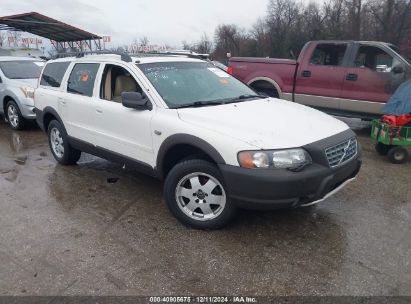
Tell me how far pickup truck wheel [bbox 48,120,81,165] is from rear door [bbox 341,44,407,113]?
5.54 metres

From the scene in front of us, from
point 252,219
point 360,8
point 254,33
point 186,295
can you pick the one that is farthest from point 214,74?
point 254,33

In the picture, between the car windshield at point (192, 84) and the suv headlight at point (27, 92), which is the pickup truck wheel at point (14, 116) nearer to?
the suv headlight at point (27, 92)

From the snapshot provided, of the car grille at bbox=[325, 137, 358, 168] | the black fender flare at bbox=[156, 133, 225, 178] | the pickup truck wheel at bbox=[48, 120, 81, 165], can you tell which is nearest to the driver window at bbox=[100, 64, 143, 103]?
the black fender flare at bbox=[156, 133, 225, 178]

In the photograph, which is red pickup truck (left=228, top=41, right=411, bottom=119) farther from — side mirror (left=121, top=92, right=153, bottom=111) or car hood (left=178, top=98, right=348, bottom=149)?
side mirror (left=121, top=92, right=153, bottom=111)

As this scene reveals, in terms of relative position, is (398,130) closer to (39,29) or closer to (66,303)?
(66,303)

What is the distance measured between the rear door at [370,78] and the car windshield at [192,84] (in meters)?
3.87

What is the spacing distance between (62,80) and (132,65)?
1.72m

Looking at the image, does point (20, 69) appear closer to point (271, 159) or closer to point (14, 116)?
point (14, 116)

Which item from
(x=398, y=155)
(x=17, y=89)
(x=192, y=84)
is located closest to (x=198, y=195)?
(x=192, y=84)

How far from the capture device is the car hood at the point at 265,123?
3270 mm

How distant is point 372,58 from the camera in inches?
303

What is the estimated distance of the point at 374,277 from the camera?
2969 mm

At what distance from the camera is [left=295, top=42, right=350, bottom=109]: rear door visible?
313 inches

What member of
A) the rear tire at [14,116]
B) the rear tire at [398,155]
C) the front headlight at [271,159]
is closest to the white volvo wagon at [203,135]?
the front headlight at [271,159]
